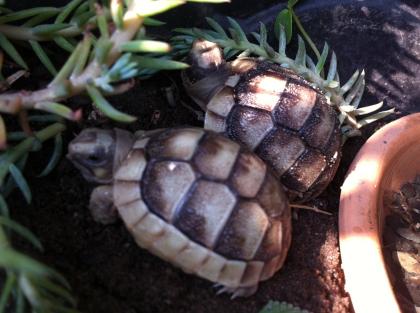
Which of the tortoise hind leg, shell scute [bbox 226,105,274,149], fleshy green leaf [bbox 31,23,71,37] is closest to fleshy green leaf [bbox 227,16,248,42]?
shell scute [bbox 226,105,274,149]

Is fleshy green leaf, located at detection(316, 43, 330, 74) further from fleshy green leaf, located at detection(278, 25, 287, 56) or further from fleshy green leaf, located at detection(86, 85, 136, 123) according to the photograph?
fleshy green leaf, located at detection(86, 85, 136, 123)

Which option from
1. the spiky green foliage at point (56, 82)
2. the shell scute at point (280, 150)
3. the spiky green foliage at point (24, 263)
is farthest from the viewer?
the shell scute at point (280, 150)

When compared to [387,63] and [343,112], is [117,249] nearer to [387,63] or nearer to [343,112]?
[343,112]

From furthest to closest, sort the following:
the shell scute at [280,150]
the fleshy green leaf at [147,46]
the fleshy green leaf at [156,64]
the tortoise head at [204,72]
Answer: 1. the tortoise head at [204,72]
2. the shell scute at [280,150]
3. the fleshy green leaf at [156,64]
4. the fleshy green leaf at [147,46]

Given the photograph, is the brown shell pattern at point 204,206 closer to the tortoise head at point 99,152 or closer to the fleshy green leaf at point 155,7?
the tortoise head at point 99,152

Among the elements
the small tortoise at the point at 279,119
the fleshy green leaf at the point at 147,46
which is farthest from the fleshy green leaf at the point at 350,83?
the fleshy green leaf at the point at 147,46

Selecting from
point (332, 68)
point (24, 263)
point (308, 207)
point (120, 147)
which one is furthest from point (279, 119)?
point (24, 263)

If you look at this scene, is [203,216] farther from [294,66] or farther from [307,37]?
[307,37]
